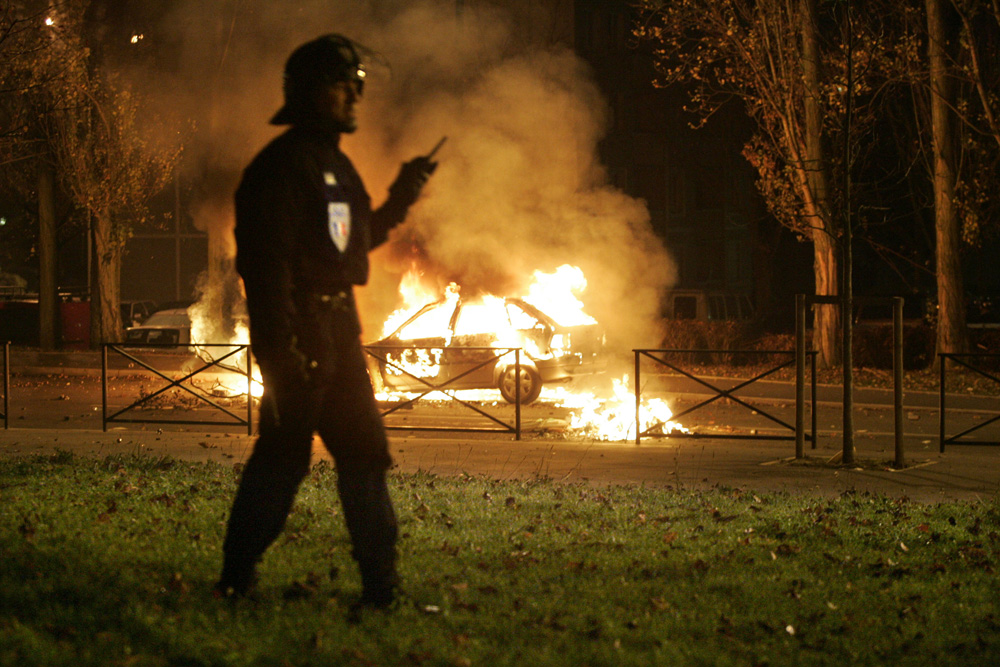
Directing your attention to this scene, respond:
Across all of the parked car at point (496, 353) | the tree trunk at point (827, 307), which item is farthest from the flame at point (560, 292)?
the tree trunk at point (827, 307)

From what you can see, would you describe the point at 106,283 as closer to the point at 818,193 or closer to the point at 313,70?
the point at 818,193

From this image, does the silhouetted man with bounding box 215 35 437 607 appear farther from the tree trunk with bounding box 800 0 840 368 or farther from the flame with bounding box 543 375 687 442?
the tree trunk with bounding box 800 0 840 368

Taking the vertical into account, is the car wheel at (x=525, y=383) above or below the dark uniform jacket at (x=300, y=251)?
below

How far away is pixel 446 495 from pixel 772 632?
327cm

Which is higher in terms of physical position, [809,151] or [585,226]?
[809,151]

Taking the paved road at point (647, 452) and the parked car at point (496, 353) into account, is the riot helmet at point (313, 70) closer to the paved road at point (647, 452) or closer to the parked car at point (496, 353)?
the paved road at point (647, 452)

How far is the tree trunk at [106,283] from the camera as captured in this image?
87.2 ft

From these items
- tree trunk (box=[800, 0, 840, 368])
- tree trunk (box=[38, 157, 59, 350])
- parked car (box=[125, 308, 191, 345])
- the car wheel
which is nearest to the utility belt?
the car wheel

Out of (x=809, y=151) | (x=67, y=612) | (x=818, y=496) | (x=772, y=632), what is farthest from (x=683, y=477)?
(x=809, y=151)

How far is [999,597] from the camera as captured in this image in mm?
4477

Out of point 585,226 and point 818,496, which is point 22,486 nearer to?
point 818,496

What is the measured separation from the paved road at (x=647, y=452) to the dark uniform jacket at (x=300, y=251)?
4.47 metres

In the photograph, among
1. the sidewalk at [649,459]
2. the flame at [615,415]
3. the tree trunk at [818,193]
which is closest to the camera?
the sidewalk at [649,459]

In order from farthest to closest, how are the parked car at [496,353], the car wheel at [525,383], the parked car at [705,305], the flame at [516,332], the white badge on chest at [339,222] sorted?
1. the parked car at [705,305]
2. the car wheel at [525,383]
3. the parked car at [496,353]
4. the flame at [516,332]
5. the white badge on chest at [339,222]
